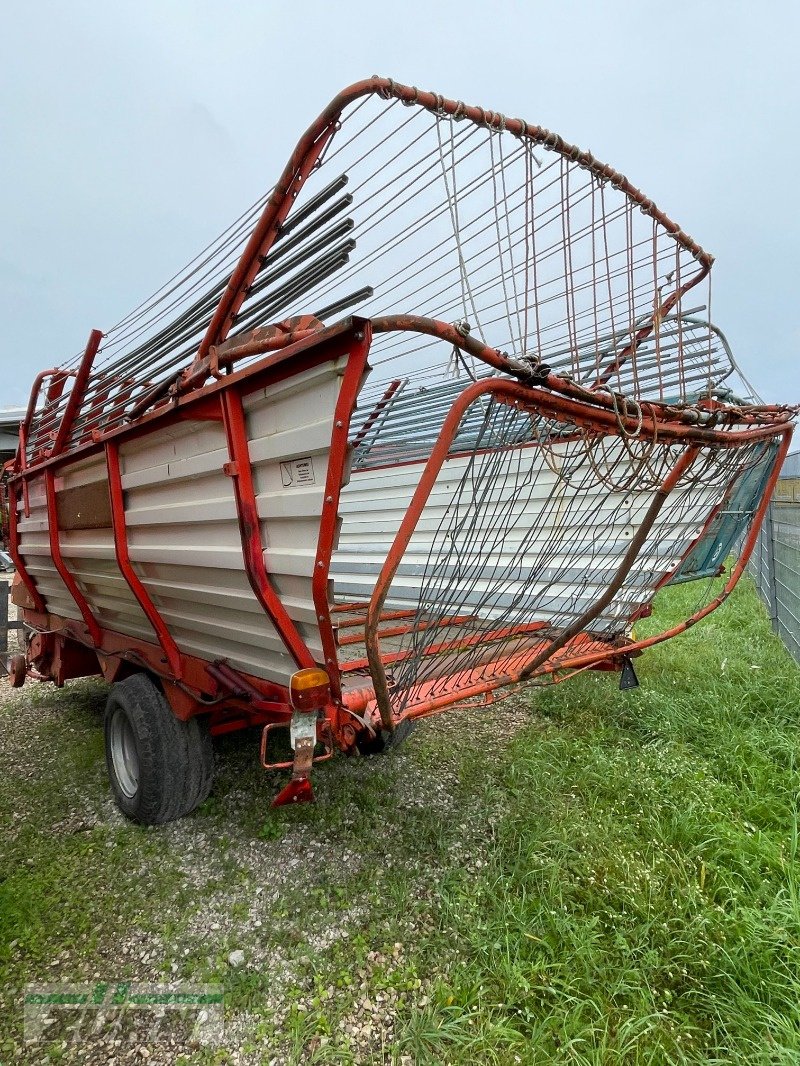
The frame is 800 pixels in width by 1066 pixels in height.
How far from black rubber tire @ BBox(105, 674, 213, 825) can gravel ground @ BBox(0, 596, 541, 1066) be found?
0.15 m

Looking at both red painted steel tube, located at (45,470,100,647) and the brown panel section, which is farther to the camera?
red painted steel tube, located at (45,470,100,647)

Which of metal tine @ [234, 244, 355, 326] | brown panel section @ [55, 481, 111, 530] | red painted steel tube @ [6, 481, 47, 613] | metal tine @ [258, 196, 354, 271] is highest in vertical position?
metal tine @ [258, 196, 354, 271]

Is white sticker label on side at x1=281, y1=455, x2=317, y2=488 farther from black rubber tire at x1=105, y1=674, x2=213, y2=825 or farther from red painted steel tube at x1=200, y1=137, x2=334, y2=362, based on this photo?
black rubber tire at x1=105, y1=674, x2=213, y2=825

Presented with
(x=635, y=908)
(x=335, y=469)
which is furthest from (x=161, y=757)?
(x=635, y=908)

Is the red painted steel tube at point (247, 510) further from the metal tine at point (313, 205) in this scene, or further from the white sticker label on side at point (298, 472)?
the metal tine at point (313, 205)

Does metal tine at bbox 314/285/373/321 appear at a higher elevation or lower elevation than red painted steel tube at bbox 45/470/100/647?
higher

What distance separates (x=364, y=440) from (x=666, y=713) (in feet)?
10.6

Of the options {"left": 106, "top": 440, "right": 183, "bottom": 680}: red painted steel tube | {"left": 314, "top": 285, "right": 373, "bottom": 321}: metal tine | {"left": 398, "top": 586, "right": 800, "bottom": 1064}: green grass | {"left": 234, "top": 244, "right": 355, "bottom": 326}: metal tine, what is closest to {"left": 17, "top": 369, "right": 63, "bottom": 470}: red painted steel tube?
{"left": 106, "top": 440, "right": 183, "bottom": 680}: red painted steel tube

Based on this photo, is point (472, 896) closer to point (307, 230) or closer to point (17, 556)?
point (307, 230)

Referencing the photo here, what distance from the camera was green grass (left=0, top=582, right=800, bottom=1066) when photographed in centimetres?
193

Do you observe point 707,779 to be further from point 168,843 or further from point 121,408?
point 121,408

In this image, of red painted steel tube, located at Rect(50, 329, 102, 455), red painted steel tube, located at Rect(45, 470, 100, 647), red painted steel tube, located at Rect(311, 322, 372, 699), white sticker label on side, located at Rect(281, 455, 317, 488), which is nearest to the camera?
red painted steel tube, located at Rect(311, 322, 372, 699)

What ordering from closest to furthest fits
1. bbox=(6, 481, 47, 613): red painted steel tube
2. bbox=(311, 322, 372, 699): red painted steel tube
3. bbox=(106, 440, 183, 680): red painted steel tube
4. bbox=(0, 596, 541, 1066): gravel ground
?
1. bbox=(311, 322, 372, 699): red painted steel tube
2. bbox=(0, 596, 541, 1066): gravel ground
3. bbox=(106, 440, 183, 680): red painted steel tube
4. bbox=(6, 481, 47, 613): red painted steel tube

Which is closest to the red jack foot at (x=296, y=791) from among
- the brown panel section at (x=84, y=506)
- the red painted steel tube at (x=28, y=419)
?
the brown panel section at (x=84, y=506)
